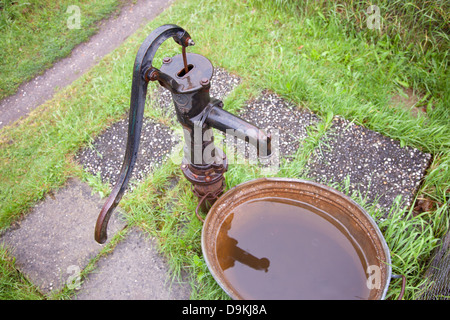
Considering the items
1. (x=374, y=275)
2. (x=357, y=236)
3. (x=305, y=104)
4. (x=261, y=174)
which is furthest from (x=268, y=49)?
(x=374, y=275)

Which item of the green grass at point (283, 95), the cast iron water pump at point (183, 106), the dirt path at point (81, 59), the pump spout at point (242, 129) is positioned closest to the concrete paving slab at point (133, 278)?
the green grass at point (283, 95)

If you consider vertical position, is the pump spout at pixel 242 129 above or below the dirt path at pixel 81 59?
above

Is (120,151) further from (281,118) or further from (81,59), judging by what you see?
(81,59)

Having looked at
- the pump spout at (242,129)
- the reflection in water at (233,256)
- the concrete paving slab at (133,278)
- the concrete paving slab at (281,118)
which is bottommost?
the concrete paving slab at (133,278)

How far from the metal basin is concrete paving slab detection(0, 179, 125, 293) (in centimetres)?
88

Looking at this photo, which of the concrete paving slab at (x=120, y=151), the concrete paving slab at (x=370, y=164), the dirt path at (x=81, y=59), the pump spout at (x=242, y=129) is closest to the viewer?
the pump spout at (x=242, y=129)

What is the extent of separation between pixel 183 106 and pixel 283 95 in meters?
1.64

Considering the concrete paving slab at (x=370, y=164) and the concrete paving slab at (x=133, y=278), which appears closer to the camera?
the concrete paving slab at (x=133, y=278)

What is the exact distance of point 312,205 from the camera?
1.93 meters

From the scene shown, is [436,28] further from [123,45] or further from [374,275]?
[123,45]

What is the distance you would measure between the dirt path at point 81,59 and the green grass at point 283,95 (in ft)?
0.84

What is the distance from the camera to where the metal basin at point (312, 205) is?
163 cm

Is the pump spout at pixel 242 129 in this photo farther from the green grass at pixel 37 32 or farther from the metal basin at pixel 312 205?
the green grass at pixel 37 32
